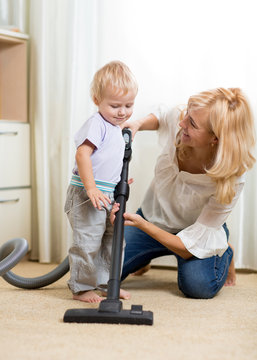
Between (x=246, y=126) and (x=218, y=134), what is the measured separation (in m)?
0.09

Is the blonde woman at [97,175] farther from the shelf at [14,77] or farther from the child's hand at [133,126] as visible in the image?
the shelf at [14,77]

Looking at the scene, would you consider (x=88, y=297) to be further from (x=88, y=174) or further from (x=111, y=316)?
(x=88, y=174)

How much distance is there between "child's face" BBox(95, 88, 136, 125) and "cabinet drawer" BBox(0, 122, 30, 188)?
0.88 meters

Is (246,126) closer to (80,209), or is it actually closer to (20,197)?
(80,209)

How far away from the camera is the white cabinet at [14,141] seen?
2.38 meters

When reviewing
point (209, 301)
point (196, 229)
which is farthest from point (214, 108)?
point (209, 301)

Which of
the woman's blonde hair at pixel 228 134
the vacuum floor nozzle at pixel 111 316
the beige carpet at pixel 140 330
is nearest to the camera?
the beige carpet at pixel 140 330

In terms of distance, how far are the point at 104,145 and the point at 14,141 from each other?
3.00ft

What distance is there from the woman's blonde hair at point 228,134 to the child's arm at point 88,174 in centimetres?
35

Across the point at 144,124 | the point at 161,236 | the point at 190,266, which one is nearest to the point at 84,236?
the point at 161,236

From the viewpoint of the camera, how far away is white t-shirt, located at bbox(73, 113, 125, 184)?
1588mm

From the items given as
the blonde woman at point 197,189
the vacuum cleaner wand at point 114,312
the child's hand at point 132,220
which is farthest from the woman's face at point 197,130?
the vacuum cleaner wand at point 114,312

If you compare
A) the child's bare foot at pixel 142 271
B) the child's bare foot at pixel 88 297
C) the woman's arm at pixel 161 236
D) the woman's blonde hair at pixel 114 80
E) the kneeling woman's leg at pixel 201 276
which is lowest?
the child's bare foot at pixel 142 271

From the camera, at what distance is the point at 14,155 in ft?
7.95
